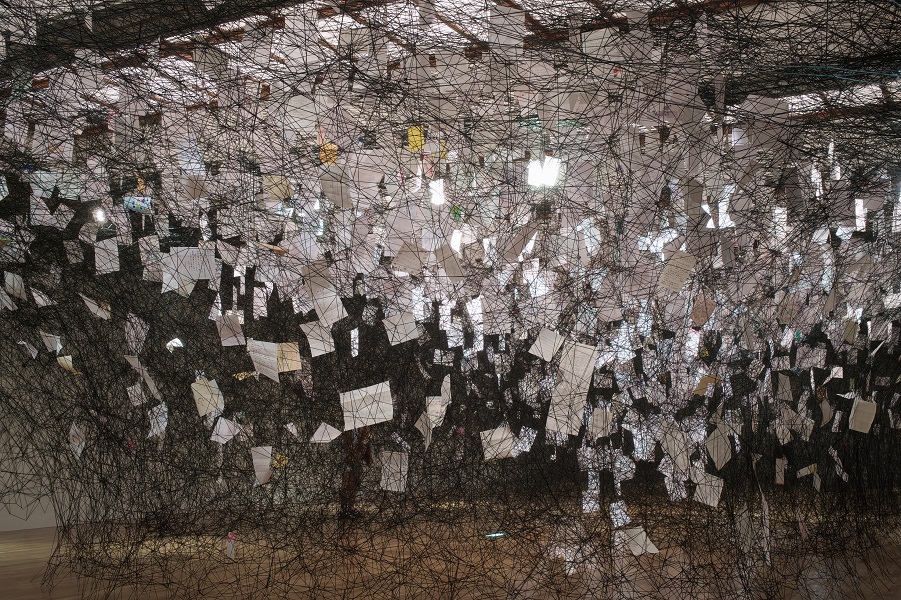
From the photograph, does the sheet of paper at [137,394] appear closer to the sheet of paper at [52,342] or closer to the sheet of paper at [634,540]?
the sheet of paper at [52,342]

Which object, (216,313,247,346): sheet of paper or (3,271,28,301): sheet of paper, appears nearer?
(216,313,247,346): sheet of paper

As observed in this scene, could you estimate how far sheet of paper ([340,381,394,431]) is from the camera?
2.03 meters

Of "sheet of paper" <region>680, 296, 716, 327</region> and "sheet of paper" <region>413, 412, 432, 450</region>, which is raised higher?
"sheet of paper" <region>680, 296, 716, 327</region>

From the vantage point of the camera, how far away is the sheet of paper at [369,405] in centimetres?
203

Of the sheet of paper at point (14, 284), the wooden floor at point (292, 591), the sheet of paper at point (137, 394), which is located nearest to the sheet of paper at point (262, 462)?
the wooden floor at point (292, 591)

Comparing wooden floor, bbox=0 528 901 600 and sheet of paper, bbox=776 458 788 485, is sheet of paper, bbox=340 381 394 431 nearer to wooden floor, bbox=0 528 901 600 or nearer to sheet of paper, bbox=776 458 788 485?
wooden floor, bbox=0 528 901 600

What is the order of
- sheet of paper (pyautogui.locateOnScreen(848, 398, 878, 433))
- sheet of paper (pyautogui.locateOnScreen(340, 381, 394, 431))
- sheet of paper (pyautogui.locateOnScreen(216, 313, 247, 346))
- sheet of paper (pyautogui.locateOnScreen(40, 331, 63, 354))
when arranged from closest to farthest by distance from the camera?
sheet of paper (pyautogui.locateOnScreen(340, 381, 394, 431))
sheet of paper (pyautogui.locateOnScreen(216, 313, 247, 346))
sheet of paper (pyautogui.locateOnScreen(40, 331, 63, 354))
sheet of paper (pyautogui.locateOnScreen(848, 398, 878, 433))

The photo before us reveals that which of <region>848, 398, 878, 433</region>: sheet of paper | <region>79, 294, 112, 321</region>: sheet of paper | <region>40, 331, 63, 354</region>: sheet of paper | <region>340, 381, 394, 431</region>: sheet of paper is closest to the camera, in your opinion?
<region>340, 381, 394, 431</region>: sheet of paper

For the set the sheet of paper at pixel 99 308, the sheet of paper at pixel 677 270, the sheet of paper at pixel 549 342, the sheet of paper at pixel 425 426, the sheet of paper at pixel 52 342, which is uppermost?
the sheet of paper at pixel 677 270

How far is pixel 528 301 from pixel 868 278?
1.38 meters

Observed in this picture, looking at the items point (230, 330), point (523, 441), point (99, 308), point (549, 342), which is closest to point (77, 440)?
point (99, 308)

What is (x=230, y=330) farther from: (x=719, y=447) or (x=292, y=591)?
(x=719, y=447)

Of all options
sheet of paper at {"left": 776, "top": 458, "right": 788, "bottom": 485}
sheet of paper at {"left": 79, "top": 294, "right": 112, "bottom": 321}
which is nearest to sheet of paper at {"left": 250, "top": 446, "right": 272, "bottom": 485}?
sheet of paper at {"left": 79, "top": 294, "right": 112, "bottom": 321}

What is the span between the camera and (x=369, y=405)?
203 cm
